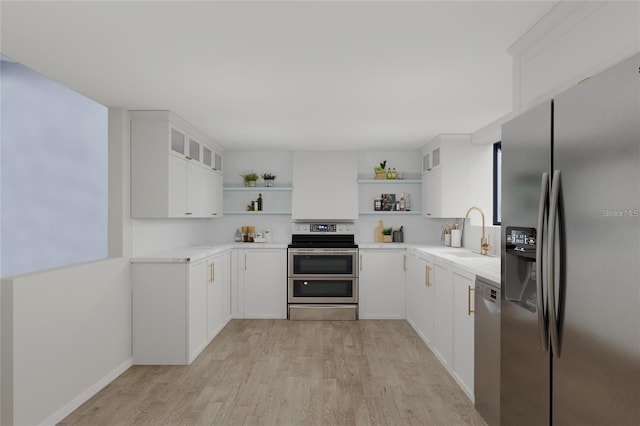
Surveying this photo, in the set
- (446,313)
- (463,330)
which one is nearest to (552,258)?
(463,330)

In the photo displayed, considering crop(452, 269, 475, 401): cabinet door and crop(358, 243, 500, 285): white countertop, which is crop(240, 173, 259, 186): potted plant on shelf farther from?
crop(452, 269, 475, 401): cabinet door

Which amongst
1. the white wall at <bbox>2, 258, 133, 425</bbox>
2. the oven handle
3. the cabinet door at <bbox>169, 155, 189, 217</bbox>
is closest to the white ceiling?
the cabinet door at <bbox>169, 155, 189, 217</bbox>

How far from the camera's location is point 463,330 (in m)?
2.98

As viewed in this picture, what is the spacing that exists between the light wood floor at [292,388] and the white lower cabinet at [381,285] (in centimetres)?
Answer: 81

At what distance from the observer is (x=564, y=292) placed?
1.45 meters

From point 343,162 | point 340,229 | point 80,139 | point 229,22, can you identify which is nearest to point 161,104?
point 80,139

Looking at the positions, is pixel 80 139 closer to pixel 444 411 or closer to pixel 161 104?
pixel 161 104

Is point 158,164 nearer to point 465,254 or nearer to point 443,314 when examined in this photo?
point 443,314

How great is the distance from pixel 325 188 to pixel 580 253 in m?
4.23

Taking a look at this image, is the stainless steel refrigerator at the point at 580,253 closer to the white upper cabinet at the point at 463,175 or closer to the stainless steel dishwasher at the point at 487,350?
the stainless steel dishwasher at the point at 487,350

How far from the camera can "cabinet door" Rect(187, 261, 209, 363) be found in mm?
3629

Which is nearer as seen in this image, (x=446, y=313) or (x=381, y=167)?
(x=446, y=313)

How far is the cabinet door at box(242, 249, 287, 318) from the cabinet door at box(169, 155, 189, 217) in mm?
1366

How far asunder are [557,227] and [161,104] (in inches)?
124
